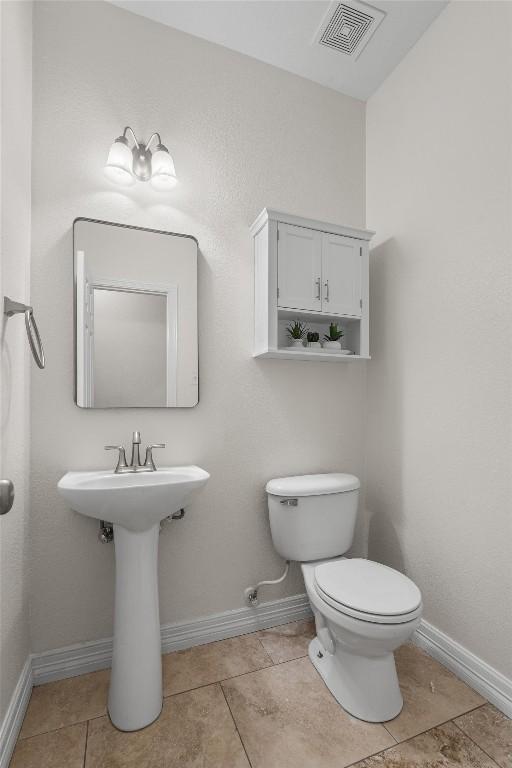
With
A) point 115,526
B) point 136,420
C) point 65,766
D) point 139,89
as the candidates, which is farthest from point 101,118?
point 65,766

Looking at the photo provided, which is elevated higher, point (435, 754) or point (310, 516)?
point (310, 516)

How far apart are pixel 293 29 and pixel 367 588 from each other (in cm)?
235

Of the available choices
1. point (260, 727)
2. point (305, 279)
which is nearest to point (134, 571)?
point (260, 727)

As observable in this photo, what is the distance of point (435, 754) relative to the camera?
1.19 metres

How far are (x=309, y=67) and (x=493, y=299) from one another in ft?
4.86

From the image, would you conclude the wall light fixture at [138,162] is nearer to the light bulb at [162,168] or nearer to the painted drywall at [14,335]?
the light bulb at [162,168]

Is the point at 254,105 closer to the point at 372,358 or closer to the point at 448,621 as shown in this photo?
the point at 372,358

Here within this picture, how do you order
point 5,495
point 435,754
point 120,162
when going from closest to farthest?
point 5,495
point 435,754
point 120,162

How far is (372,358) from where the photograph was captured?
Result: 6.73 feet

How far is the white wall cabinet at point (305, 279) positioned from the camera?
66.9 inches

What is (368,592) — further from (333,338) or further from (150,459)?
(333,338)

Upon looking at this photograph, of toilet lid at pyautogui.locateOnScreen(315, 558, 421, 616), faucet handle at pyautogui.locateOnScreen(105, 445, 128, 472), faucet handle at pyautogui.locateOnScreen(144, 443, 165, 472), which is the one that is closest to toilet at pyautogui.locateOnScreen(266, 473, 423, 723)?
toilet lid at pyautogui.locateOnScreen(315, 558, 421, 616)

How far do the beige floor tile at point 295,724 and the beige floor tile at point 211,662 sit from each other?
0.06 metres

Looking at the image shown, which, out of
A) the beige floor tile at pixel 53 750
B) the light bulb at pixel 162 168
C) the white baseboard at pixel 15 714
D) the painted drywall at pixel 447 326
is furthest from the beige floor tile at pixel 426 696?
the light bulb at pixel 162 168
